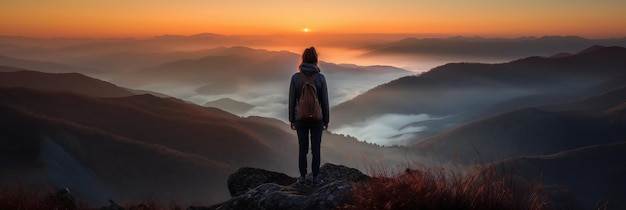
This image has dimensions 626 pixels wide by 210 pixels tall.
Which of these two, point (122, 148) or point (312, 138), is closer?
point (312, 138)

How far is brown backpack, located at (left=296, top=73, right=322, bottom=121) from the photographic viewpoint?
898 cm

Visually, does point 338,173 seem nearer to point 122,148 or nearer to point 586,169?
point 122,148

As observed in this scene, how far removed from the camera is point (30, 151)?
289 feet

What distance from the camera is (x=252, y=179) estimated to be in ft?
41.0

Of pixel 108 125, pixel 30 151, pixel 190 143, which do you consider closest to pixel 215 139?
pixel 190 143

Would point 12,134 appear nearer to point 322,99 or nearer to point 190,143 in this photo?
point 190,143

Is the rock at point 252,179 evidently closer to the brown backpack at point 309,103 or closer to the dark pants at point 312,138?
the dark pants at point 312,138

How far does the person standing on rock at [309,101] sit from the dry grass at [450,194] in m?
2.93

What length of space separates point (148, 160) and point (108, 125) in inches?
1183

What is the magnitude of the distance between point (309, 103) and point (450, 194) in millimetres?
3744

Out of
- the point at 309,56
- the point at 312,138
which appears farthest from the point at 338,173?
the point at 309,56

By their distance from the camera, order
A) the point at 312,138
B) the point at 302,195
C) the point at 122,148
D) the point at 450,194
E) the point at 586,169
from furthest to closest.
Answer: the point at 586,169 → the point at 122,148 → the point at 312,138 → the point at 302,195 → the point at 450,194

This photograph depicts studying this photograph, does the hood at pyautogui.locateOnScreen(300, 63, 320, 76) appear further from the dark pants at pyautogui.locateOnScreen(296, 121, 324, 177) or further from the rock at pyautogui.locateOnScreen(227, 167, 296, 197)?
the rock at pyautogui.locateOnScreen(227, 167, 296, 197)

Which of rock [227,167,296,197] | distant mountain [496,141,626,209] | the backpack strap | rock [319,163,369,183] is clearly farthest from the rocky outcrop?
distant mountain [496,141,626,209]
